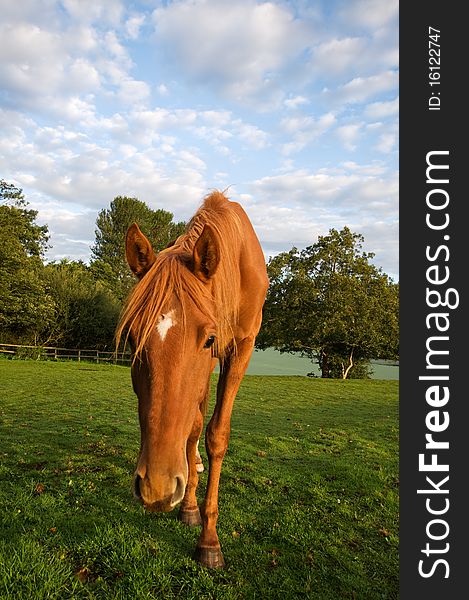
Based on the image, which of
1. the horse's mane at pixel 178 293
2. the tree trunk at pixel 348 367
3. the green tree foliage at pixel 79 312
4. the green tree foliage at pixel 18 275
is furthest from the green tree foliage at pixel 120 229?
the horse's mane at pixel 178 293

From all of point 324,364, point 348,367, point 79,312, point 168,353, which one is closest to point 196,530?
point 168,353

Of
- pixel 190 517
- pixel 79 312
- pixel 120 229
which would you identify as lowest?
pixel 190 517

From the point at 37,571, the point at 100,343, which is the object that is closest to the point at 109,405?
the point at 37,571

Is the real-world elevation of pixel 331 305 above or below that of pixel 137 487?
above

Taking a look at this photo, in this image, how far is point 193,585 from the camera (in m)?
3.13

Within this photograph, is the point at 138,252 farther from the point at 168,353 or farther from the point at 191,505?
the point at 191,505

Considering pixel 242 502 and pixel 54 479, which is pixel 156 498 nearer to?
pixel 242 502

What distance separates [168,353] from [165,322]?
0.21 meters

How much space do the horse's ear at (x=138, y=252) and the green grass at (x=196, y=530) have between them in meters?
2.37

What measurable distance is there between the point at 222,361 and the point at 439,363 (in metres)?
2.09

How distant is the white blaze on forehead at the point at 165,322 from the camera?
106 inches

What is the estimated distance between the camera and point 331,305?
3142 centimetres

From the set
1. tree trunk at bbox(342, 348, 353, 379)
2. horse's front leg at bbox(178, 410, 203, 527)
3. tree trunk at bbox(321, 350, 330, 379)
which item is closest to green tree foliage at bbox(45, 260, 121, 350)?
tree trunk at bbox(321, 350, 330, 379)

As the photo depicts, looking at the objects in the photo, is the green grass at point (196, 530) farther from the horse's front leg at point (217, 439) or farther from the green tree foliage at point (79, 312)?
the green tree foliage at point (79, 312)
